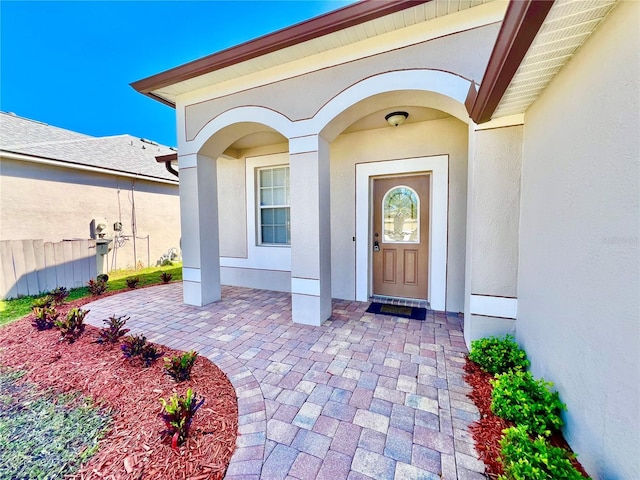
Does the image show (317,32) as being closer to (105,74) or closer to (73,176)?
(73,176)

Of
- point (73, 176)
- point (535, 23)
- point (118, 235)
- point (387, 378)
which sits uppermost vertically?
point (73, 176)

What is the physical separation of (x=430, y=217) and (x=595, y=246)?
2.98 m

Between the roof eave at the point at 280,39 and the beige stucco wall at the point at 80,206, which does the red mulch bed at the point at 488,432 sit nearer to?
the roof eave at the point at 280,39

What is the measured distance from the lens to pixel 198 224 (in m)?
4.63

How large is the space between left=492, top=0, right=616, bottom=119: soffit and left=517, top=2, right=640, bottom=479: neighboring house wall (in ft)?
0.20

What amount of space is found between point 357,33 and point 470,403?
13.4ft

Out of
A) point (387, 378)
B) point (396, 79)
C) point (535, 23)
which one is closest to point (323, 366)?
point (387, 378)

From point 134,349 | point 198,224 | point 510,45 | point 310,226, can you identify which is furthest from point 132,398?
point 510,45

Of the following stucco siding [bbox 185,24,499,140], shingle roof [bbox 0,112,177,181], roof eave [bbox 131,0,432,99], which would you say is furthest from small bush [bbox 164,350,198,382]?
shingle roof [bbox 0,112,177,181]

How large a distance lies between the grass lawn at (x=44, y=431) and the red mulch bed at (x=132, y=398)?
0.09 meters

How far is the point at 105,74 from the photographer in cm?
1020

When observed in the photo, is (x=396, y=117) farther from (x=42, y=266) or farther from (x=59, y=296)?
(x=42, y=266)

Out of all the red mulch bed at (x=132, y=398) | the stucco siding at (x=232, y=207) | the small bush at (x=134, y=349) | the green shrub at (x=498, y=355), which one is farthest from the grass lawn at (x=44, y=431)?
the stucco siding at (x=232, y=207)

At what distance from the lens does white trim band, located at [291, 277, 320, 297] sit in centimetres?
379
